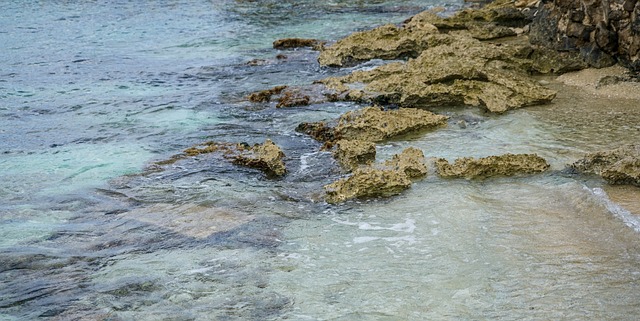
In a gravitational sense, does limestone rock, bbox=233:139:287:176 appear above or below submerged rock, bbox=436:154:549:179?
below

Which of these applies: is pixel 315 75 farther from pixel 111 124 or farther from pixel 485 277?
pixel 485 277

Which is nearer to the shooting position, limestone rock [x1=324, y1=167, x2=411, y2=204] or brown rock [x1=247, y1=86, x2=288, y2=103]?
limestone rock [x1=324, y1=167, x2=411, y2=204]

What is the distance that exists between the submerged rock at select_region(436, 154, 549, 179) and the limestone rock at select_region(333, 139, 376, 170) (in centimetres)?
88

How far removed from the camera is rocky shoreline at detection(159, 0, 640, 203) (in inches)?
286

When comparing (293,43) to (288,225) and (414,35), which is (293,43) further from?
(288,225)

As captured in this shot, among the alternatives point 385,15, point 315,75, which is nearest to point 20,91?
point 315,75

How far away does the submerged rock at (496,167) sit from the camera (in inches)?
288

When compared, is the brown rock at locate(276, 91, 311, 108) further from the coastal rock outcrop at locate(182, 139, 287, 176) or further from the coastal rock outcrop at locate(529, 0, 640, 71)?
the coastal rock outcrop at locate(529, 0, 640, 71)

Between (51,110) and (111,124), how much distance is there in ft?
5.32

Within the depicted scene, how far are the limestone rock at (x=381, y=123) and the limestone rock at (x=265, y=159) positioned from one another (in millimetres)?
1019

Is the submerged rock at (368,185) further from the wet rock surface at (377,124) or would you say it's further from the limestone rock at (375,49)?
the limestone rock at (375,49)

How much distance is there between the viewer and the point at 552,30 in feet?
40.0

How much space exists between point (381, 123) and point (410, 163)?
1.58 meters

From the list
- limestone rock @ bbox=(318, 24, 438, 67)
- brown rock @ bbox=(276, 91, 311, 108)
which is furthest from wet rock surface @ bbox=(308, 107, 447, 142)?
limestone rock @ bbox=(318, 24, 438, 67)
